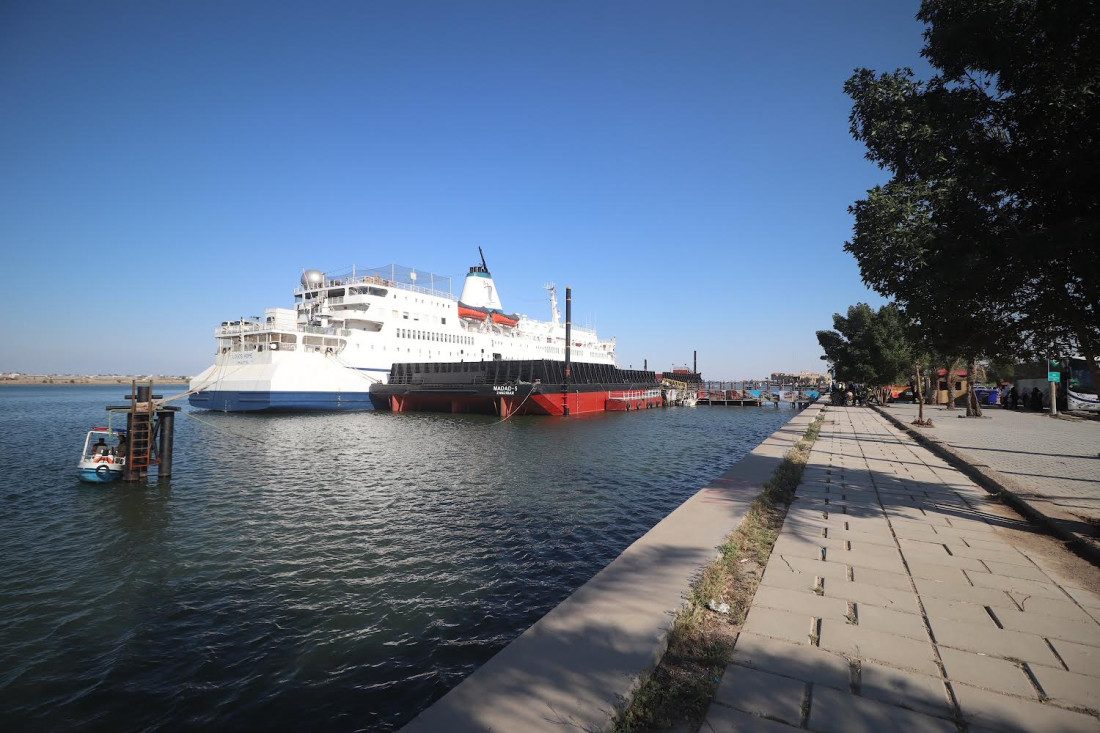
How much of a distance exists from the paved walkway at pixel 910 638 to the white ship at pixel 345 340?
32.7 metres

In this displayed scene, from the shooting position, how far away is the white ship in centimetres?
3650

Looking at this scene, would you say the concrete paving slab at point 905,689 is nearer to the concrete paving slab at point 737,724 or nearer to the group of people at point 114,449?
the concrete paving slab at point 737,724

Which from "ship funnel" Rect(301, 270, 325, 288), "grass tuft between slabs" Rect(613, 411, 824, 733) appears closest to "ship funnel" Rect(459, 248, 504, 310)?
"ship funnel" Rect(301, 270, 325, 288)

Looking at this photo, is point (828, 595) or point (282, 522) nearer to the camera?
point (828, 595)

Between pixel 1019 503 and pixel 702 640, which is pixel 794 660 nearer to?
pixel 702 640

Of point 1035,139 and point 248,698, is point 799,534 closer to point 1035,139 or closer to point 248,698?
point 1035,139

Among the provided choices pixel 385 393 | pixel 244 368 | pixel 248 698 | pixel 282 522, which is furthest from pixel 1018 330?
pixel 244 368

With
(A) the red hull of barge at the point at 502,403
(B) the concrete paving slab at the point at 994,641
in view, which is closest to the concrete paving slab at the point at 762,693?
(B) the concrete paving slab at the point at 994,641

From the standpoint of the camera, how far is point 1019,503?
7395 millimetres

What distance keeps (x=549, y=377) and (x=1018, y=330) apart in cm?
3275

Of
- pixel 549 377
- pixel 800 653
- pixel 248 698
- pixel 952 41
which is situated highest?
pixel 952 41

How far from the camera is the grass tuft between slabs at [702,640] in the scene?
9.56 feet

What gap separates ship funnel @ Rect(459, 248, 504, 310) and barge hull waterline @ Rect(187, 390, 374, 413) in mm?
19208

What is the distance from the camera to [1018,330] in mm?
6582
